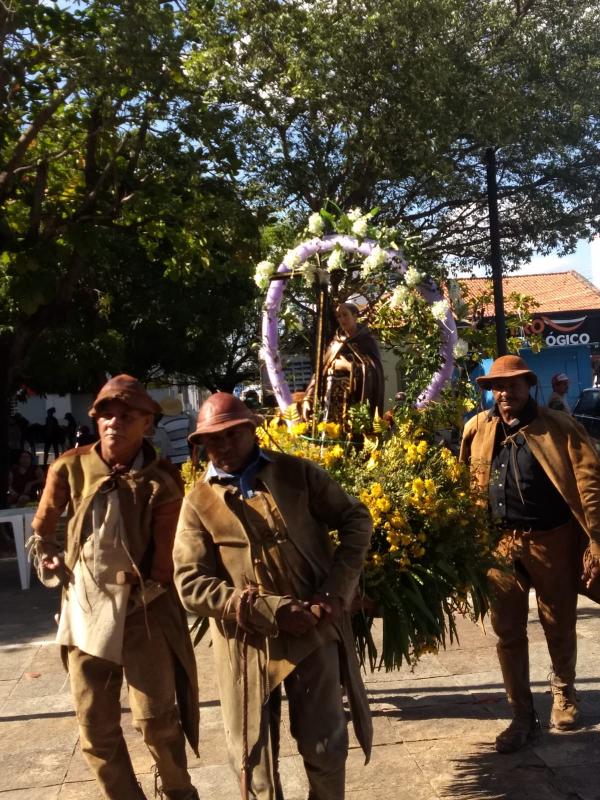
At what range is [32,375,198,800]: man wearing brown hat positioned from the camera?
373 cm

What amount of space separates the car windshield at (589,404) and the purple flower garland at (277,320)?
10.4 m

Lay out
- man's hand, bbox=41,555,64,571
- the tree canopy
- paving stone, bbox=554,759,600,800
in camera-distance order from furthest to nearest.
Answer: the tree canopy < paving stone, bbox=554,759,600,800 < man's hand, bbox=41,555,64,571

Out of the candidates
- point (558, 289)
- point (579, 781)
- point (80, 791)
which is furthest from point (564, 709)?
point (558, 289)

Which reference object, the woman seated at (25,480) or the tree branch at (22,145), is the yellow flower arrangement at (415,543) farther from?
the woman seated at (25,480)

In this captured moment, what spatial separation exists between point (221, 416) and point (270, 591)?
2.13ft

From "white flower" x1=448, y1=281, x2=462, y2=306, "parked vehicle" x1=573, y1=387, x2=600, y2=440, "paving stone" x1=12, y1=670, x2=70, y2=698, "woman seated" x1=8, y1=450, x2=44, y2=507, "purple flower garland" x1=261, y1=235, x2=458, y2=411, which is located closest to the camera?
"paving stone" x1=12, y1=670, x2=70, y2=698

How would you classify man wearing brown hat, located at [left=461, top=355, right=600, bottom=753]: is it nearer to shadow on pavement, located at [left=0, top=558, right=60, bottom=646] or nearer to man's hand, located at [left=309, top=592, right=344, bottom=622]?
man's hand, located at [left=309, top=592, right=344, bottom=622]

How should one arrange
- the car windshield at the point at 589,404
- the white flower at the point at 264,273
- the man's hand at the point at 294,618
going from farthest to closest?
the car windshield at the point at 589,404 < the white flower at the point at 264,273 < the man's hand at the point at 294,618

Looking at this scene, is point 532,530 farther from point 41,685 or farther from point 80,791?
point 41,685

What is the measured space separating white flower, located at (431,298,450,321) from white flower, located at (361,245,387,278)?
Result: 1.95 ft

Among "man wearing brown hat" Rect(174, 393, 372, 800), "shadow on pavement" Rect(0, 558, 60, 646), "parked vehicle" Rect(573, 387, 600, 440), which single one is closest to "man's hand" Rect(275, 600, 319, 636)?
"man wearing brown hat" Rect(174, 393, 372, 800)

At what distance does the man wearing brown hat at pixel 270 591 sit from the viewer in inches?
130

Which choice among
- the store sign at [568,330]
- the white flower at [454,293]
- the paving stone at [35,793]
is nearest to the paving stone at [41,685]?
the paving stone at [35,793]

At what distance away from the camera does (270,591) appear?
11.1ft
